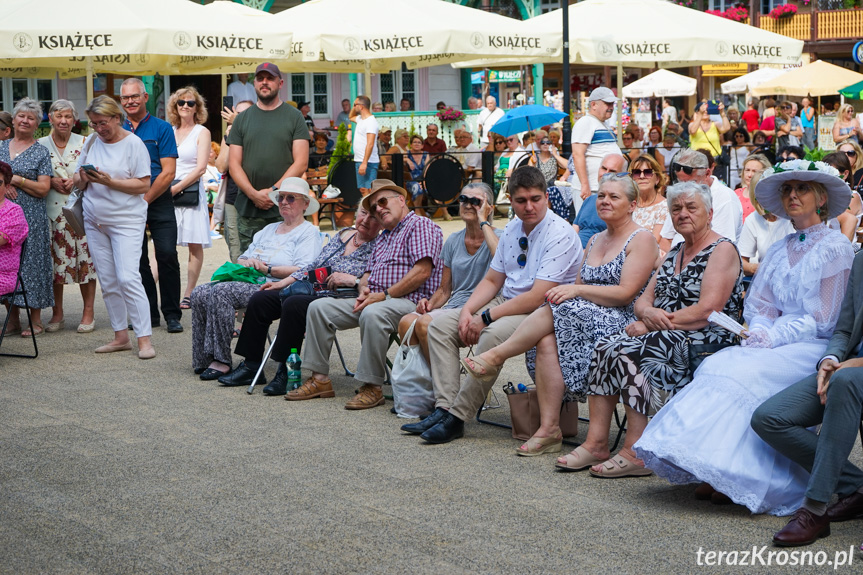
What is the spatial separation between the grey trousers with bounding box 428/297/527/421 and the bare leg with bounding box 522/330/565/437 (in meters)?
0.34

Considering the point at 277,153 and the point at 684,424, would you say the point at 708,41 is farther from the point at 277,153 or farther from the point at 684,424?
the point at 684,424

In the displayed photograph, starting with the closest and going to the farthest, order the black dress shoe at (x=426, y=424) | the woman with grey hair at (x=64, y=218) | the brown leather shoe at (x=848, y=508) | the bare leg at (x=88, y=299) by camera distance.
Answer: the brown leather shoe at (x=848, y=508)
the black dress shoe at (x=426, y=424)
the woman with grey hair at (x=64, y=218)
the bare leg at (x=88, y=299)

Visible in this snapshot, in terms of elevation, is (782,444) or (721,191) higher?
(721,191)

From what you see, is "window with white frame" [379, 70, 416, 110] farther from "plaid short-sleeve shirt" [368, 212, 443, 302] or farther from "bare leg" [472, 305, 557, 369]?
"bare leg" [472, 305, 557, 369]

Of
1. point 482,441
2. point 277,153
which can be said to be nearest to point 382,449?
point 482,441

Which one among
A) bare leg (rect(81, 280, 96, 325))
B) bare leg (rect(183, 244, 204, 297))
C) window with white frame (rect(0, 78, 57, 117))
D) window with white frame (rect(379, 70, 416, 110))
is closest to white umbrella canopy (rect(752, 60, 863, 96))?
window with white frame (rect(379, 70, 416, 110))

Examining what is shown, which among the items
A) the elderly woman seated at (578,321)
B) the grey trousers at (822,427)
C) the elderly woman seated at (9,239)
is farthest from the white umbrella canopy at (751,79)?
the grey trousers at (822,427)

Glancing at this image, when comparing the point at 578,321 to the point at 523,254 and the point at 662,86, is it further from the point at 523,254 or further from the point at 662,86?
the point at 662,86

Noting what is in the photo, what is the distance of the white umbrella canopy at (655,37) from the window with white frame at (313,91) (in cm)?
975

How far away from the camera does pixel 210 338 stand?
303 inches

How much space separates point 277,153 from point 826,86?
18222 mm

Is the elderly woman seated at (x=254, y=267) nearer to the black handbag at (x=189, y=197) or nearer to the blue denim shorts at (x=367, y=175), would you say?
the black handbag at (x=189, y=197)

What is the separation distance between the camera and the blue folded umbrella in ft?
55.7

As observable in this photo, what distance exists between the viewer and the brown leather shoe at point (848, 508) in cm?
453
